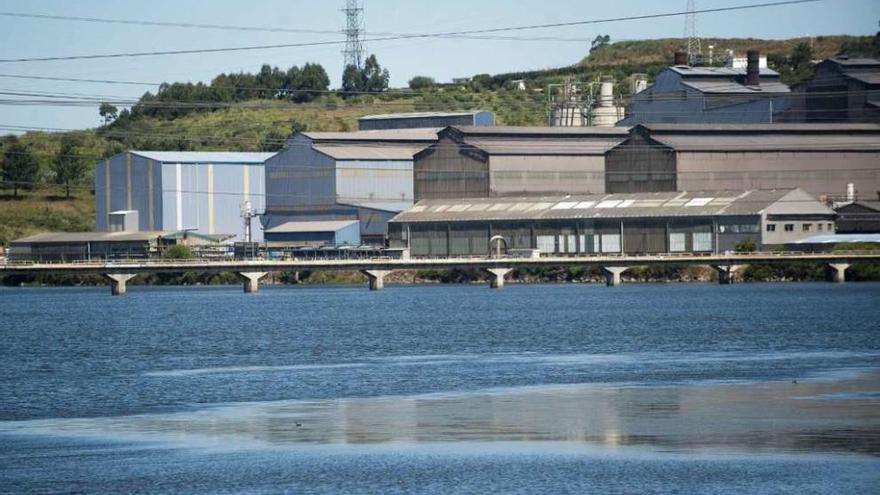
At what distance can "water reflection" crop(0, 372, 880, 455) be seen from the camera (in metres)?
31.0

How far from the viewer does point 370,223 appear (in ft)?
484

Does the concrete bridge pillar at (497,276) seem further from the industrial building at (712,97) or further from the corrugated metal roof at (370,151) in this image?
the industrial building at (712,97)

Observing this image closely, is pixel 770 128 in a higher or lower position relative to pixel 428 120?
lower

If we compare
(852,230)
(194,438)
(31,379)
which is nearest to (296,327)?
(31,379)

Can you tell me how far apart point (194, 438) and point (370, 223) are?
11511 centimetres

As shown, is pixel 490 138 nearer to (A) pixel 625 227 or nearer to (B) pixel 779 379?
(A) pixel 625 227

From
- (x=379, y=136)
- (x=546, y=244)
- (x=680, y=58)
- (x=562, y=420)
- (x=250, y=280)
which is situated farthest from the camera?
(x=680, y=58)

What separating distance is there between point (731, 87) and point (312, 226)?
45.9 meters

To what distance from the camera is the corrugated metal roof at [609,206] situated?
125 m

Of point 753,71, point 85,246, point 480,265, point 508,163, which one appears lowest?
point 480,265

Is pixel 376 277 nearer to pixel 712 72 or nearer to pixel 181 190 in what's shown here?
pixel 181 190

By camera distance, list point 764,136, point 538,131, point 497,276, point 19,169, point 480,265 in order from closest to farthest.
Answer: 1. point 480,265
2. point 497,276
3. point 764,136
4. point 538,131
5. point 19,169

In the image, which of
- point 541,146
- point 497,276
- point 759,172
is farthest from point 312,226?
point 759,172

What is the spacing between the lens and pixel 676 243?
12712 cm
